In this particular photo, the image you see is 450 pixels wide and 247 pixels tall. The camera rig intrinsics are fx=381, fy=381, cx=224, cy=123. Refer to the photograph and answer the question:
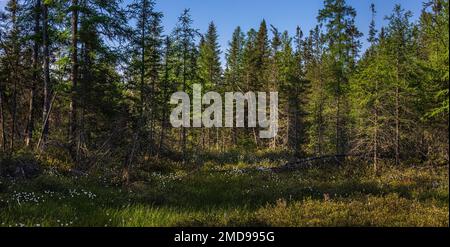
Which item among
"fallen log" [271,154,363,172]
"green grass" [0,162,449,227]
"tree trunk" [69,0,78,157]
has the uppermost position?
"tree trunk" [69,0,78,157]

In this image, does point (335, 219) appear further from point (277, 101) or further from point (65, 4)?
point (277, 101)

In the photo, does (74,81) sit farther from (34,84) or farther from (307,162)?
(307,162)

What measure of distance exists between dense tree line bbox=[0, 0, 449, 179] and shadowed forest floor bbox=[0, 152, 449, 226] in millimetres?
1285

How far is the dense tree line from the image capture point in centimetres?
1441

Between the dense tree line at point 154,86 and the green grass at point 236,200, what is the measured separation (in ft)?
4.25

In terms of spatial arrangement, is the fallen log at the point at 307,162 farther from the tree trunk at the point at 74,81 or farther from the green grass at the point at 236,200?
the tree trunk at the point at 74,81

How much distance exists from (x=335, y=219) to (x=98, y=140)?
1355 centimetres

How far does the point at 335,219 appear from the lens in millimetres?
9055

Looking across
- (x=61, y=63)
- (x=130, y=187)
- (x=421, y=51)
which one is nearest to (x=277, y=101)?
(x=421, y=51)

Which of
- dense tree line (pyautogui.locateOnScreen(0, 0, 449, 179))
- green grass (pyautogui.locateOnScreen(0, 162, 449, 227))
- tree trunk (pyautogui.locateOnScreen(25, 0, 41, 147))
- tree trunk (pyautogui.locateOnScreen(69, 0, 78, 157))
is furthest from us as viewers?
tree trunk (pyautogui.locateOnScreen(25, 0, 41, 147))

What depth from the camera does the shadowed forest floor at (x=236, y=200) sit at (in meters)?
8.84

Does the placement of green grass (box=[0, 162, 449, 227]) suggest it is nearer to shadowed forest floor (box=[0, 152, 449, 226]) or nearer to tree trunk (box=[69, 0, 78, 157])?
shadowed forest floor (box=[0, 152, 449, 226])

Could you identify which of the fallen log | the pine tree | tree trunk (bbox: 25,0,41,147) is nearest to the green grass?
the fallen log

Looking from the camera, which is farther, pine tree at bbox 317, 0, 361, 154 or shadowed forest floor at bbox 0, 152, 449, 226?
pine tree at bbox 317, 0, 361, 154
